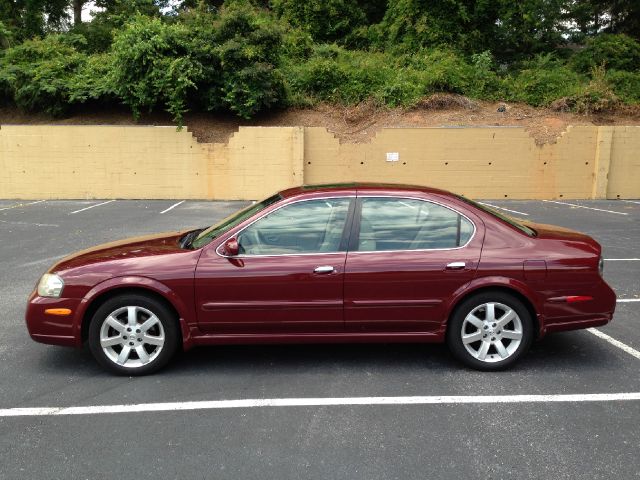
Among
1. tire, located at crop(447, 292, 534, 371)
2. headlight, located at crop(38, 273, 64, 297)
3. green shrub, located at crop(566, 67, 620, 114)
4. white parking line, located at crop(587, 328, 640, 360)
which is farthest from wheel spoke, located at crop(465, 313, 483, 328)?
green shrub, located at crop(566, 67, 620, 114)

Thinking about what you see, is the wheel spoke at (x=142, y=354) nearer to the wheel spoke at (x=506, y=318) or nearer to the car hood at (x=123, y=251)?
the car hood at (x=123, y=251)

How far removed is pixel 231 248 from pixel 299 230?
0.58 m

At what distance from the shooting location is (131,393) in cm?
425

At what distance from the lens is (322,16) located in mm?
28797

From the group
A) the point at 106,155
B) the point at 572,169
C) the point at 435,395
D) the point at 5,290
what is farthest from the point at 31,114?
the point at 435,395

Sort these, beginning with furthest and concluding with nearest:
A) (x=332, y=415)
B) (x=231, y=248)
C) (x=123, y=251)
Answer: (x=123, y=251) → (x=231, y=248) → (x=332, y=415)

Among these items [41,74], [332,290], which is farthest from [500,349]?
[41,74]

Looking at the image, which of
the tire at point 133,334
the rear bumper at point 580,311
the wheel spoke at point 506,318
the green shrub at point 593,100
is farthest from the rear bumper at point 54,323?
the green shrub at point 593,100

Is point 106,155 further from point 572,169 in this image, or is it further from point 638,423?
point 638,423

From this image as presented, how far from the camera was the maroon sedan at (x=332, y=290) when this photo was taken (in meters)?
4.46

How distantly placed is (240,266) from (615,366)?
3243 mm

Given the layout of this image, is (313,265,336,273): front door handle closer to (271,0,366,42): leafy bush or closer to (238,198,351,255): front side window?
(238,198,351,255): front side window

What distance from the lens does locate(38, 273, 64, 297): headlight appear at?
4.50 metres

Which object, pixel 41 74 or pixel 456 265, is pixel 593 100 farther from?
pixel 41 74
